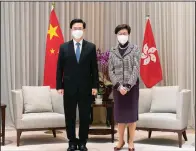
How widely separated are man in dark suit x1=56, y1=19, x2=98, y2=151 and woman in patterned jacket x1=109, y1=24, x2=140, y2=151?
24 centimetres

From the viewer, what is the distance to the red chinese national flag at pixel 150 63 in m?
6.29

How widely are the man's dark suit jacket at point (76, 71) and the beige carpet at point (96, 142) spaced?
82 cm

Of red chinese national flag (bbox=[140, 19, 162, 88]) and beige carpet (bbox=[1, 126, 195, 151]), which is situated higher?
red chinese national flag (bbox=[140, 19, 162, 88])

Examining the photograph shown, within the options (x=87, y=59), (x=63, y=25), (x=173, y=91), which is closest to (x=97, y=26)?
(x=63, y=25)

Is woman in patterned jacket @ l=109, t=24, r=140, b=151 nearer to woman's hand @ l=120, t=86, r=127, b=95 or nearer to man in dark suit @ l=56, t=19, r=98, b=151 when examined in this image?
woman's hand @ l=120, t=86, r=127, b=95

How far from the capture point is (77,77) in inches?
174

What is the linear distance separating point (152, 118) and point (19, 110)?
1709mm

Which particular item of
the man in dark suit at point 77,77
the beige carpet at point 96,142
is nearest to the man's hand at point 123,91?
the man in dark suit at point 77,77

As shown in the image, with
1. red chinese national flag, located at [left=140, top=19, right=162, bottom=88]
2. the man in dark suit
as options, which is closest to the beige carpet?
the man in dark suit

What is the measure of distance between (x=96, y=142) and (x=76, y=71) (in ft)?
4.14

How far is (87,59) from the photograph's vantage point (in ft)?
14.6

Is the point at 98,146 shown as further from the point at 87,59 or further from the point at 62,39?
the point at 62,39

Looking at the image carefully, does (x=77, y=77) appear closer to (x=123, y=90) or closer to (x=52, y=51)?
(x=123, y=90)

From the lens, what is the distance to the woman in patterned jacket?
4434 millimetres
